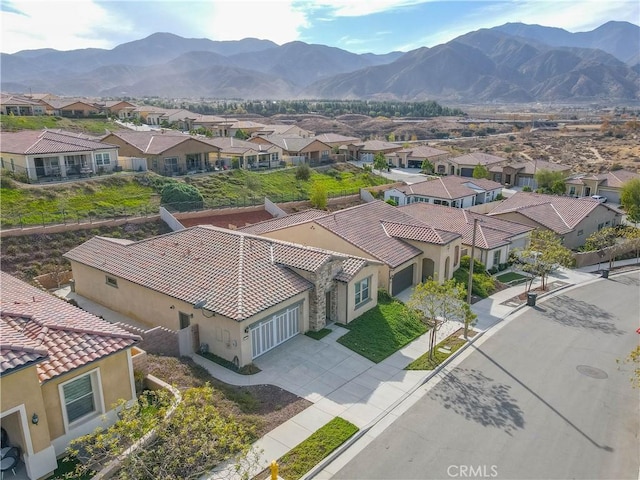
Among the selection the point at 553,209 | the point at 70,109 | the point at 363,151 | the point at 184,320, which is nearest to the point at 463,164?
the point at 363,151

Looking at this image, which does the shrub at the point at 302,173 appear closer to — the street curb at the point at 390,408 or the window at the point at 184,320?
the street curb at the point at 390,408

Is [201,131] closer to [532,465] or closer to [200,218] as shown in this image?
[200,218]

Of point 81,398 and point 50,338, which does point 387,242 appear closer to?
point 81,398

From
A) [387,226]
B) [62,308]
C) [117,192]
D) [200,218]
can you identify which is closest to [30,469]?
[62,308]

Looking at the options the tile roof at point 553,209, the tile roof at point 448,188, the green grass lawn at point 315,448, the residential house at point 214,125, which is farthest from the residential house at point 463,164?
the green grass lawn at point 315,448

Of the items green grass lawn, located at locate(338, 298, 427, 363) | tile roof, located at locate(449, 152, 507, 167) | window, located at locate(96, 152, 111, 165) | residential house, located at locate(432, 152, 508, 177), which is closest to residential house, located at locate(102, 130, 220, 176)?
window, located at locate(96, 152, 111, 165)
